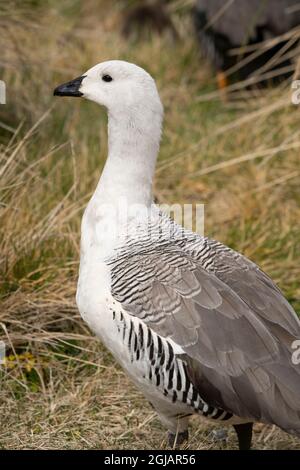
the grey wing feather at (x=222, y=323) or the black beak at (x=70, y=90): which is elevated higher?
the black beak at (x=70, y=90)

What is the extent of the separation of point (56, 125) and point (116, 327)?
2.99 meters

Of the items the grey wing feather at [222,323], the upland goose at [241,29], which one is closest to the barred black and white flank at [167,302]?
the grey wing feather at [222,323]

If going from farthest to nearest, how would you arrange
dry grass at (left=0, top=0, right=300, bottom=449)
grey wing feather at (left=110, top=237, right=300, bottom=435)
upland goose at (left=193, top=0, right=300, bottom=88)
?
1. upland goose at (left=193, top=0, right=300, bottom=88)
2. dry grass at (left=0, top=0, right=300, bottom=449)
3. grey wing feather at (left=110, top=237, right=300, bottom=435)

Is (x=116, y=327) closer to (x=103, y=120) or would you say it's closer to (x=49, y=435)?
(x=49, y=435)

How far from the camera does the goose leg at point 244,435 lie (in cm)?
362

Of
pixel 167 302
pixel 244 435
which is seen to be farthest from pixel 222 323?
pixel 244 435

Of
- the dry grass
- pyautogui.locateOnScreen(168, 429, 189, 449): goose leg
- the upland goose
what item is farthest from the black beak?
the upland goose

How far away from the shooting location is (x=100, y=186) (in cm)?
381

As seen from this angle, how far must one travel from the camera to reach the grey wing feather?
10.6ft

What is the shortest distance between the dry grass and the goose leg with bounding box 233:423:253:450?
0.81 feet

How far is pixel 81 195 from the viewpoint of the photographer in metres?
5.25

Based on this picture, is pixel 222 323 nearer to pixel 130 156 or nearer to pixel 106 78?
pixel 130 156

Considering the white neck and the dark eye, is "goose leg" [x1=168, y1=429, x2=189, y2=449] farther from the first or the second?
the dark eye

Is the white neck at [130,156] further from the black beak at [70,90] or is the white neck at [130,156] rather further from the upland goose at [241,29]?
the upland goose at [241,29]
